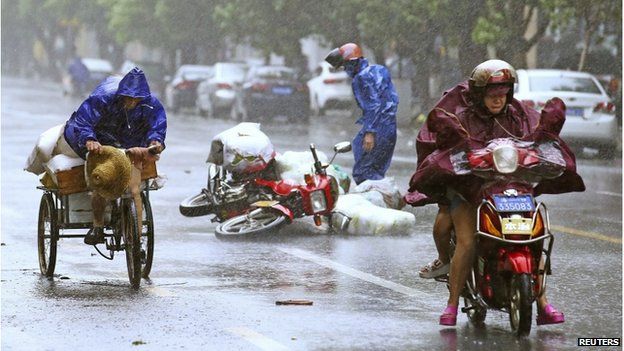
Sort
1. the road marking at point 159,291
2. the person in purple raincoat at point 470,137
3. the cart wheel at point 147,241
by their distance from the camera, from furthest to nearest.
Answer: the cart wheel at point 147,241, the road marking at point 159,291, the person in purple raincoat at point 470,137

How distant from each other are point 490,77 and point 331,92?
1379 inches

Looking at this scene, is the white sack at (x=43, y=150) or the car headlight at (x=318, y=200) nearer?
the white sack at (x=43, y=150)

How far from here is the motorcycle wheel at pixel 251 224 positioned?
1391 centimetres

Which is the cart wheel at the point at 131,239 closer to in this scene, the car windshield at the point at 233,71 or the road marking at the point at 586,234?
the road marking at the point at 586,234

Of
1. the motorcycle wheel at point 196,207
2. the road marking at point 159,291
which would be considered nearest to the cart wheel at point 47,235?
the road marking at point 159,291

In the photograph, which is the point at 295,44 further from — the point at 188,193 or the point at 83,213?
the point at 83,213

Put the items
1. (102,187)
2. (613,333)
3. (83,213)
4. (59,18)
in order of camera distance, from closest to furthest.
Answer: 1. (613,333)
2. (102,187)
3. (83,213)
4. (59,18)

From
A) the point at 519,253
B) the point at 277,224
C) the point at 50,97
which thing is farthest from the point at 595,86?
the point at 50,97

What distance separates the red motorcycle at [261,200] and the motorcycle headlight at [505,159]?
569 cm

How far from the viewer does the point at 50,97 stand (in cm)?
5572

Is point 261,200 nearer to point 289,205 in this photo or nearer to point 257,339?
point 289,205

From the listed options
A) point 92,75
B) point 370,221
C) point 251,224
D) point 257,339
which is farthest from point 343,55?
point 92,75

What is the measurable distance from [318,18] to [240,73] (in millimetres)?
2644

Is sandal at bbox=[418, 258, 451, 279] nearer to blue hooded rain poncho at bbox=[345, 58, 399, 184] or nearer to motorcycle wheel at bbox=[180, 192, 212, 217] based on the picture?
motorcycle wheel at bbox=[180, 192, 212, 217]
